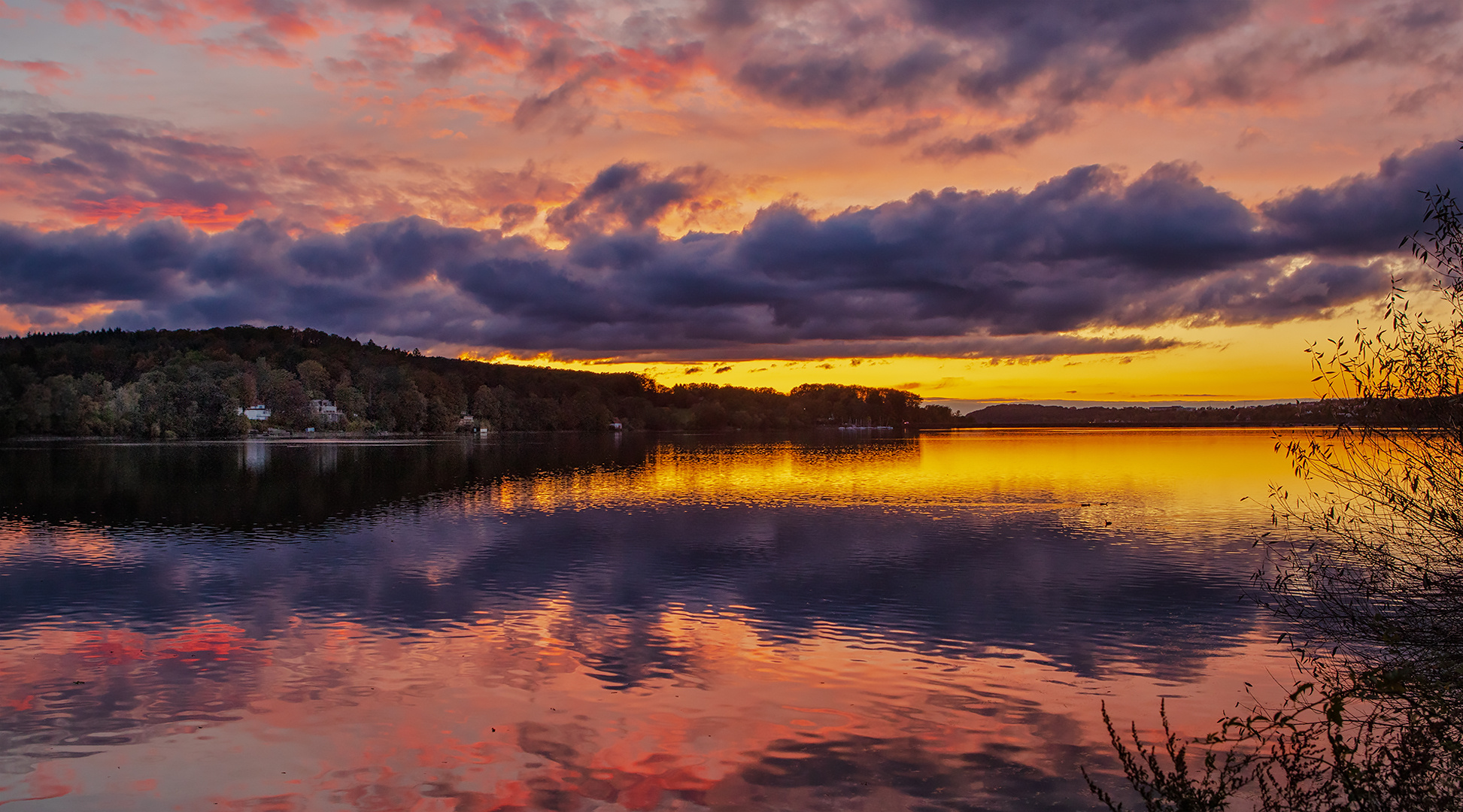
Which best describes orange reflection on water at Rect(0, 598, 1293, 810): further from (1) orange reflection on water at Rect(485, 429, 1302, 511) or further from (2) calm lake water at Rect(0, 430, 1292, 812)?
(1) orange reflection on water at Rect(485, 429, 1302, 511)

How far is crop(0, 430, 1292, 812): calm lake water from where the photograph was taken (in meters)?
13.6

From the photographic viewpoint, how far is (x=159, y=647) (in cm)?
2084

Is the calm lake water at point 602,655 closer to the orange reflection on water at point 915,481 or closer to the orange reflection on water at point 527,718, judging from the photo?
the orange reflection on water at point 527,718

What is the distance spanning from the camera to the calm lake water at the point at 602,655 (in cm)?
1359

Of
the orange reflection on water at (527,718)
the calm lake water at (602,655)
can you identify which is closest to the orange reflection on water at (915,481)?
the calm lake water at (602,655)

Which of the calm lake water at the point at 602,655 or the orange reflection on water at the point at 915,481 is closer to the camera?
the calm lake water at the point at 602,655

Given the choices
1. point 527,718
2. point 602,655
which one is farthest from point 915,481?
point 527,718

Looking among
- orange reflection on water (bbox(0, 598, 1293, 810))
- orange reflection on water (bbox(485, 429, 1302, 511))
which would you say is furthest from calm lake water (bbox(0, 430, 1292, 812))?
orange reflection on water (bbox(485, 429, 1302, 511))

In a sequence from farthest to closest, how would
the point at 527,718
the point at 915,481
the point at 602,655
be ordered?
1. the point at 915,481
2. the point at 602,655
3. the point at 527,718

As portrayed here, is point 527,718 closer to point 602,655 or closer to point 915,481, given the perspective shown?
point 602,655

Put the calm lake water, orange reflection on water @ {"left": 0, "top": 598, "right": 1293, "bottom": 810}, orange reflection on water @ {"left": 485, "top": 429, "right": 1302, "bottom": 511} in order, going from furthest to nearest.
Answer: orange reflection on water @ {"left": 485, "top": 429, "right": 1302, "bottom": 511} < the calm lake water < orange reflection on water @ {"left": 0, "top": 598, "right": 1293, "bottom": 810}

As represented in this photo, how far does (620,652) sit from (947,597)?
→ 11.2 metres

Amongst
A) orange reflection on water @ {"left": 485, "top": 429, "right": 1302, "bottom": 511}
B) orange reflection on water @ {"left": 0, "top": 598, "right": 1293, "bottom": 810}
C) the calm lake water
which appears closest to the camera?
orange reflection on water @ {"left": 0, "top": 598, "right": 1293, "bottom": 810}

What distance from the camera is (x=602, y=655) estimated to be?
20.5 m
